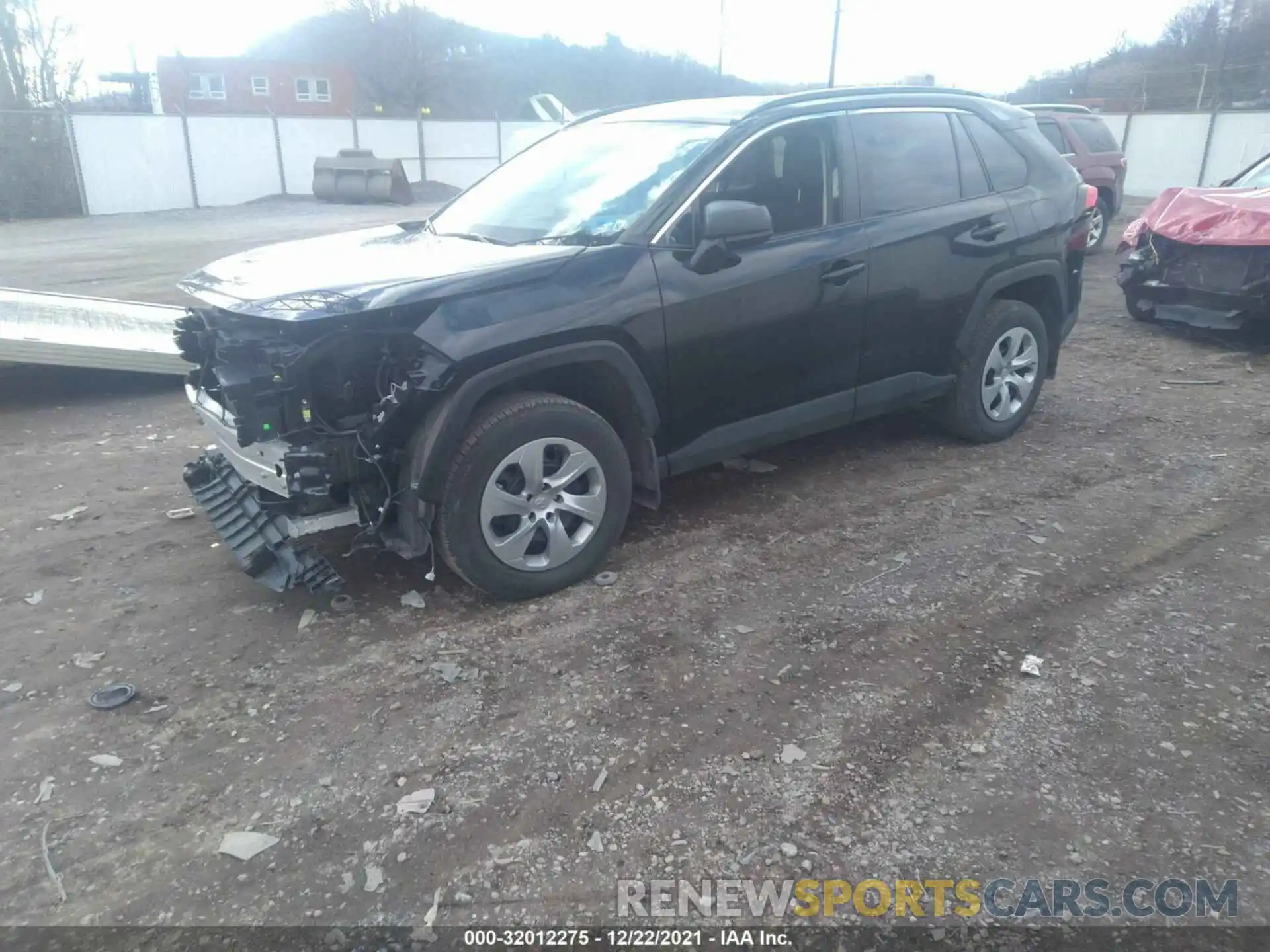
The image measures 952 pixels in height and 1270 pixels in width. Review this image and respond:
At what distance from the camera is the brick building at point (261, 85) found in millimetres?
50906

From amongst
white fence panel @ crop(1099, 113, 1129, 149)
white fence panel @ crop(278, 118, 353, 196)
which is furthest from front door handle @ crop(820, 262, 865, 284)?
white fence panel @ crop(1099, 113, 1129, 149)

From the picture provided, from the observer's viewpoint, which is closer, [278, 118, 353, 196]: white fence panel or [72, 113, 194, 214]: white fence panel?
[72, 113, 194, 214]: white fence panel

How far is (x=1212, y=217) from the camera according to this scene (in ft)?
25.2

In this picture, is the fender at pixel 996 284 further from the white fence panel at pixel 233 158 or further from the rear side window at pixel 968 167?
the white fence panel at pixel 233 158

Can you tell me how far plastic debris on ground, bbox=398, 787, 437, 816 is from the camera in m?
2.71

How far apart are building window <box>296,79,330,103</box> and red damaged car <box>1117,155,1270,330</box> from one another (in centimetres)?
5285

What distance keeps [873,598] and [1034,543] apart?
1.02m

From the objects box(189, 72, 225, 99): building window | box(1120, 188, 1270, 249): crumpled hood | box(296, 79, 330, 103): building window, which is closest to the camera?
box(1120, 188, 1270, 249): crumpled hood

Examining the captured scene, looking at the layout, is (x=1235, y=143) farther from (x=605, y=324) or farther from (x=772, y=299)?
(x=605, y=324)

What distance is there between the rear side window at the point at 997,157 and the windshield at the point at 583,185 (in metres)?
1.83

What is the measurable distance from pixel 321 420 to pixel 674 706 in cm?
167

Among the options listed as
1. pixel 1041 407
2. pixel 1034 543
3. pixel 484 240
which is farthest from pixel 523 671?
pixel 1041 407

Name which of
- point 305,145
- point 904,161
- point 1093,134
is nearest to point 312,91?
point 305,145

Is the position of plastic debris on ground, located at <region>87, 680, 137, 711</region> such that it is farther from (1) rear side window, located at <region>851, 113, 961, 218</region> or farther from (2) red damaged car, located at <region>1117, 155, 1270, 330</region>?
(2) red damaged car, located at <region>1117, 155, 1270, 330</region>
